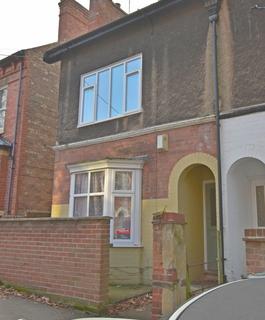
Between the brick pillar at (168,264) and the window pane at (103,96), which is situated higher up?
the window pane at (103,96)

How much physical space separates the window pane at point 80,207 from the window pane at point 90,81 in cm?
365

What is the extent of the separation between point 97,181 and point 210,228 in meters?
3.23

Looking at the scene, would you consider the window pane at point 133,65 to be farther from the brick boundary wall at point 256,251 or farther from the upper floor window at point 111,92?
the brick boundary wall at point 256,251

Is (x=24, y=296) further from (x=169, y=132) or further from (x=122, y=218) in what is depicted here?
(x=169, y=132)

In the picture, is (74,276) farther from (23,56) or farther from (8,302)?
(23,56)

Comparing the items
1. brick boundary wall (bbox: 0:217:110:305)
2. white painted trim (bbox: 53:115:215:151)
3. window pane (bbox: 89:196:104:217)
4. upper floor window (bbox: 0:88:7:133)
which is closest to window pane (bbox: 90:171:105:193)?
window pane (bbox: 89:196:104:217)

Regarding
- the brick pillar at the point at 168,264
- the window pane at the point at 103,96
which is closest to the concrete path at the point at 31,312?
the brick pillar at the point at 168,264

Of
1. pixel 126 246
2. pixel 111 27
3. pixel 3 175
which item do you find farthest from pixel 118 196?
pixel 3 175

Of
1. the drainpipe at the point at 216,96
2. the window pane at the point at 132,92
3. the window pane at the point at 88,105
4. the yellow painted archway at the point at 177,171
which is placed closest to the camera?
the drainpipe at the point at 216,96

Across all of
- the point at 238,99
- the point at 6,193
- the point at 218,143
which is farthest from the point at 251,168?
the point at 6,193

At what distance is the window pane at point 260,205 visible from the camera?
8.59 metres

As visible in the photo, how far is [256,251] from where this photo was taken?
5434 millimetres

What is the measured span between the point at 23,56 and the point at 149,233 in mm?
9590

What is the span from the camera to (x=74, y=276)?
6688 mm
